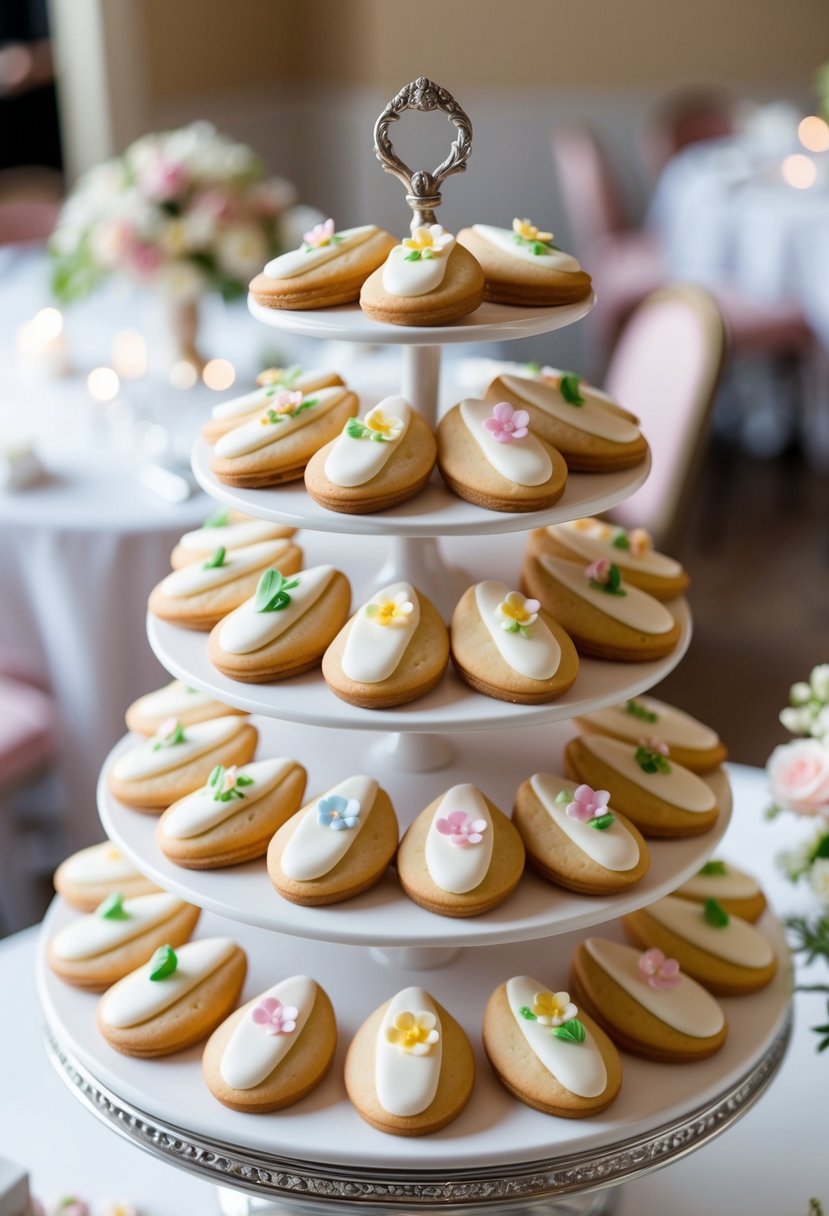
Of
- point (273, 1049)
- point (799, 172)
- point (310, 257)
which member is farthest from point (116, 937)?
point (799, 172)

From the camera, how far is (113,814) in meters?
1.26

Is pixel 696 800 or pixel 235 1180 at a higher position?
pixel 696 800

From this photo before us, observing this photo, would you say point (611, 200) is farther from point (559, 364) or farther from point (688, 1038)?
point (688, 1038)

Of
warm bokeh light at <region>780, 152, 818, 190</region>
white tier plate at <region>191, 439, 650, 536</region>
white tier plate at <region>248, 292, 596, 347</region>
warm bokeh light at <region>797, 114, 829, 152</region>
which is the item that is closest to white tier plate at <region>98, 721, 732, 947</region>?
white tier plate at <region>191, 439, 650, 536</region>

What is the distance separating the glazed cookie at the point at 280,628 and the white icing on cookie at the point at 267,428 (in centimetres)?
11

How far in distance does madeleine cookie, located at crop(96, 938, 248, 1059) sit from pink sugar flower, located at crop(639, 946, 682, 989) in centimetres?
36

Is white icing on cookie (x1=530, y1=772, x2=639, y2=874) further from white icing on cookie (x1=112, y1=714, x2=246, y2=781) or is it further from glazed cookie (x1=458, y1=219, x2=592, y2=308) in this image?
glazed cookie (x1=458, y1=219, x2=592, y2=308)

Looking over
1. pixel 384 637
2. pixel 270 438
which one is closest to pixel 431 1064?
pixel 384 637

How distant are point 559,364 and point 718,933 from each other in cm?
452

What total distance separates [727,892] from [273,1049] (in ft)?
1.72

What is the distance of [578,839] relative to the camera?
1.13 metres

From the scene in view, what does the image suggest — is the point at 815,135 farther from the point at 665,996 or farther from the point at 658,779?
the point at 665,996

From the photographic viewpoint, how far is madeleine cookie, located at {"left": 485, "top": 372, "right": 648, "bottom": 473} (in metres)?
1.17

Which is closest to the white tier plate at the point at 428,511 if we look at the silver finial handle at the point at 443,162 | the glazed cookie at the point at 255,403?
the glazed cookie at the point at 255,403
